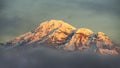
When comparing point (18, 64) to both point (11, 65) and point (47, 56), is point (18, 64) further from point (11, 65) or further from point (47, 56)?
point (47, 56)

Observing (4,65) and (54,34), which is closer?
(4,65)

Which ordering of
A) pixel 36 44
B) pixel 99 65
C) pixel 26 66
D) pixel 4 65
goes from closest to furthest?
pixel 4 65, pixel 99 65, pixel 26 66, pixel 36 44

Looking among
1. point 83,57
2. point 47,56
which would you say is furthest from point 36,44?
point 83,57

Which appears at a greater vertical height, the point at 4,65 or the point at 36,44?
the point at 36,44

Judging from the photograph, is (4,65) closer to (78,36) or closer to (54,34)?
(78,36)

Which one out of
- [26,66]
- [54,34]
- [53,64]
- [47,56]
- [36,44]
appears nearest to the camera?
[26,66]

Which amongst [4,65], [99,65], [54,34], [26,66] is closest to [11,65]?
[4,65]

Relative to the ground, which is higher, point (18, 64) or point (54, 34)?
point (54, 34)

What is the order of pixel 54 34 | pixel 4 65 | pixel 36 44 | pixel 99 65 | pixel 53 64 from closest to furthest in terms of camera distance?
pixel 4 65
pixel 99 65
pixel 53 64
pixel 36 44
pixel 54 34

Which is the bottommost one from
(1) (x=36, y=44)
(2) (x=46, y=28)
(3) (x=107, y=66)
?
(3) (x=107, y=66)
